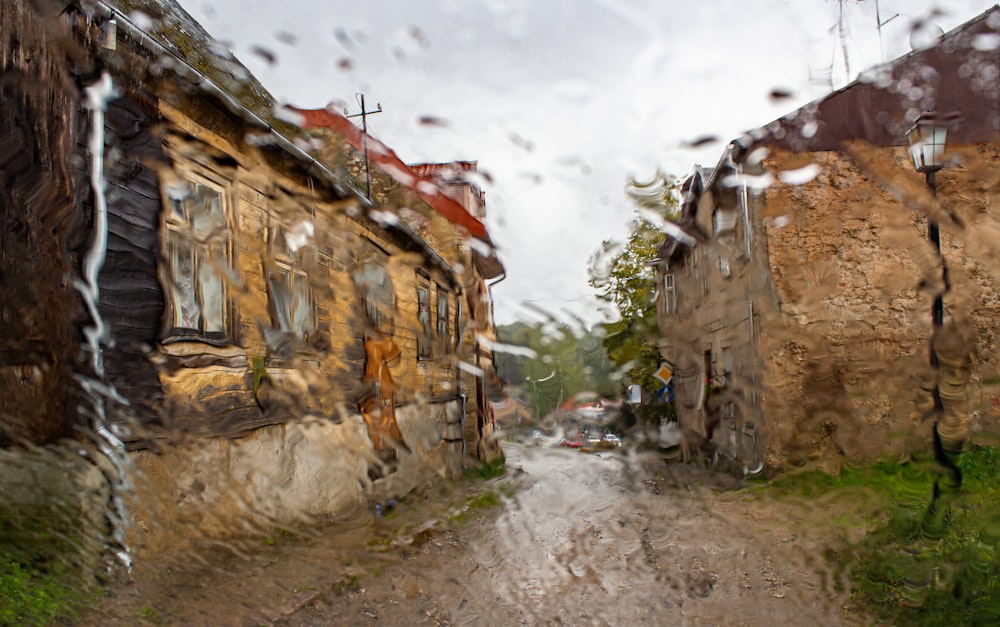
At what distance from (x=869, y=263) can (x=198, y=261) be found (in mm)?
6969

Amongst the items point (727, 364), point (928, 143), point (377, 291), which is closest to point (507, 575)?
point (377, 291)

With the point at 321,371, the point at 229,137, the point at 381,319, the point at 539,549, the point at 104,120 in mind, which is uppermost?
the point at 229,137

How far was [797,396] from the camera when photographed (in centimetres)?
777

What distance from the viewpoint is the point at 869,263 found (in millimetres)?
7496

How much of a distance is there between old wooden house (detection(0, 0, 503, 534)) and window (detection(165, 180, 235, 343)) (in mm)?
15

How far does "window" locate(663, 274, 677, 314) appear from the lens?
14866 millimetres

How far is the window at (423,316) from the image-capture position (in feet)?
30.8

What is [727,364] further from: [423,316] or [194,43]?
[194,43]

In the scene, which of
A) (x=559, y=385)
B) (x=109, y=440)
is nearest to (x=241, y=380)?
(x=109, y=440)

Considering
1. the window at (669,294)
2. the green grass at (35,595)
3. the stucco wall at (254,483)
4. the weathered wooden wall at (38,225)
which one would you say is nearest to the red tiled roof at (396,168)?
the stucco wall at (254,483)

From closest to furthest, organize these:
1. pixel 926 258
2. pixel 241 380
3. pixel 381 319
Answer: pixel 241 380
pixel 926 258
pixel 381 319

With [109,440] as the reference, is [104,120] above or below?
above

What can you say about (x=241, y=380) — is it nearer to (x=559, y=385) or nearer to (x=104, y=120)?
(x=104, y=120)

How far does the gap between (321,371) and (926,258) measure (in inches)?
264
